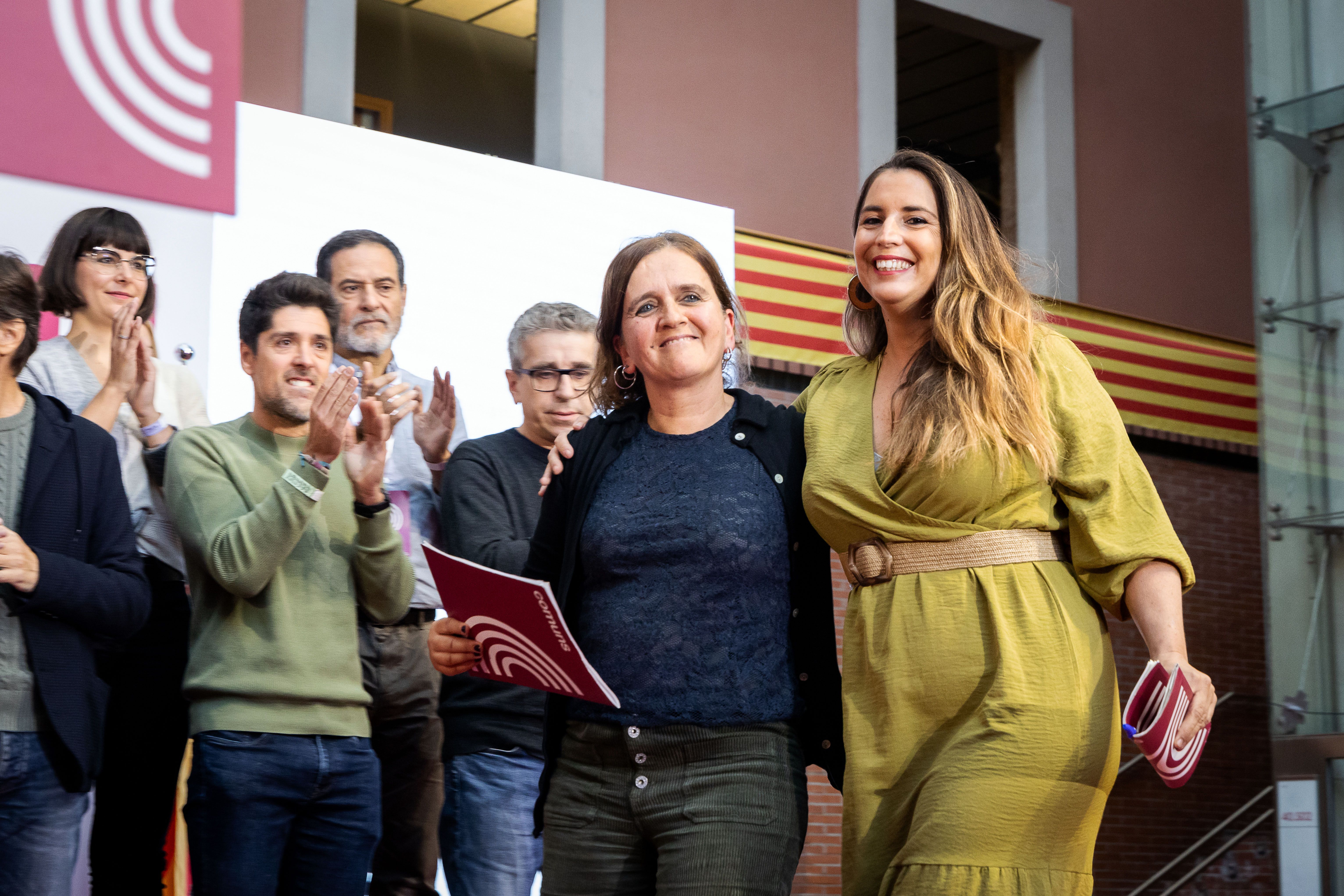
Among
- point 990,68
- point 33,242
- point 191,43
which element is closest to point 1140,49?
point 990,68

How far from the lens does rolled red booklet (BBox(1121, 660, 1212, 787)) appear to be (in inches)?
77.2

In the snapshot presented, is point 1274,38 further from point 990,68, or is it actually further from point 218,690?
point 218,690

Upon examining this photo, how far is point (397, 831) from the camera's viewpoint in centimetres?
444

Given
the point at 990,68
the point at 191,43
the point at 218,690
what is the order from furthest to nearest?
the point at 990,68 < the point at 191,43 < the point at 218,690

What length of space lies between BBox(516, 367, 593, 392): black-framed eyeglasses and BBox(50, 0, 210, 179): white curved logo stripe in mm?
1873

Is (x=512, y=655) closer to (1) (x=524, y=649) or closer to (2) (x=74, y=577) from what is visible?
(1) (x=524, y=649)

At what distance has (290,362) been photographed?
13.3 feet

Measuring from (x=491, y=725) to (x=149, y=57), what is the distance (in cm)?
309

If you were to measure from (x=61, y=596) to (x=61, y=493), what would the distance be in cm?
29

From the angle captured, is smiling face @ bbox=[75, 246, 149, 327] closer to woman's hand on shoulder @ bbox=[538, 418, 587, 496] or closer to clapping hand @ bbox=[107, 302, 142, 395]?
clapping hand @ bbox=[107, 302, 142, 395]

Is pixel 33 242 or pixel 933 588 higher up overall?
pixel 33 242

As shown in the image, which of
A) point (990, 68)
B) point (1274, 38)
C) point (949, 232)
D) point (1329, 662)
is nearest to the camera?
point (949, 232)

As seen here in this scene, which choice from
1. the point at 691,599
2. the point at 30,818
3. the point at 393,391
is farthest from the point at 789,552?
the point at 393,391

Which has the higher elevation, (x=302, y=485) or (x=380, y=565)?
(x=302, y=485)
